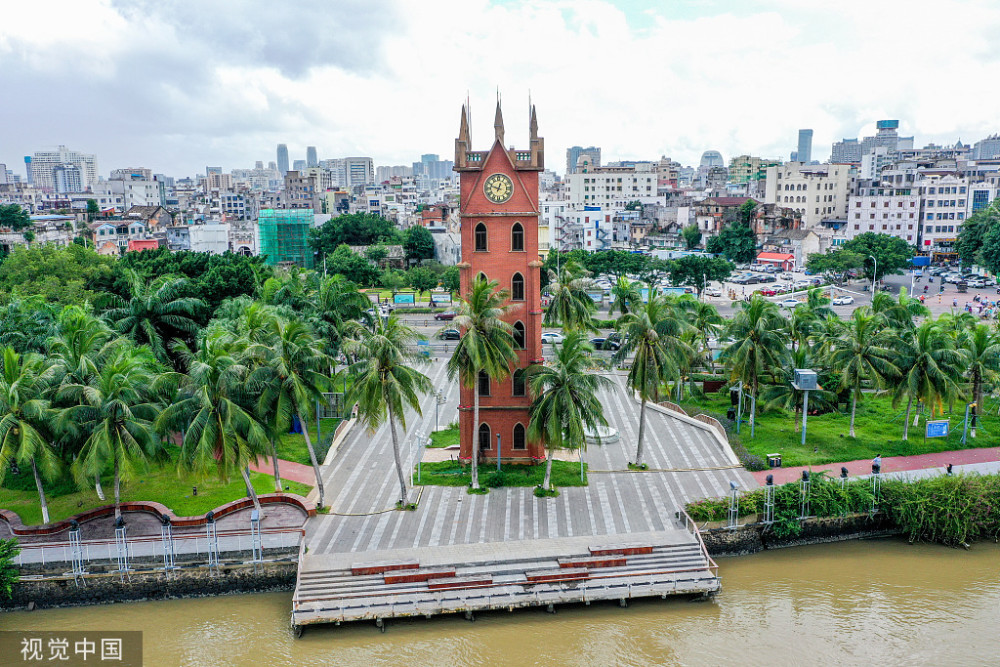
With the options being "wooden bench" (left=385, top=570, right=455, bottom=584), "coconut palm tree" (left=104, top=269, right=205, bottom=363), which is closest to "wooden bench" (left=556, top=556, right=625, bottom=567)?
"wooden bench" (left=385, top=570, right=455, bottom=584)

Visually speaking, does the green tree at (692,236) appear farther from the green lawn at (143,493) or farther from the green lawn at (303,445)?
the green lawn at (143,493)

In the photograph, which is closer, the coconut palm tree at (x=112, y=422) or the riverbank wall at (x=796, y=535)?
the coconut palm tree at (x=112, y=422)


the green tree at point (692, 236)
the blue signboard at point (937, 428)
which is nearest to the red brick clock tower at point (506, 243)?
the blue signboard at point (937, 428)

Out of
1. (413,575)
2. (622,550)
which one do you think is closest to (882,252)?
(622,550)

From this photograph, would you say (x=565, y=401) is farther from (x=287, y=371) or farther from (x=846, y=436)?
(x=846, y=436)

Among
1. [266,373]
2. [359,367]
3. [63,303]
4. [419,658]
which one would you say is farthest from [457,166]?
[63,303]

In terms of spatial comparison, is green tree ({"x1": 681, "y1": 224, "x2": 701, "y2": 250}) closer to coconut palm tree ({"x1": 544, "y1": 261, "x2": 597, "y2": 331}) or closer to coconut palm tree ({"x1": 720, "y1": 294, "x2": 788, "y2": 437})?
coconut palm tree ({"x1": 544, "y1": 261, "x2": 597, "y2": 331})

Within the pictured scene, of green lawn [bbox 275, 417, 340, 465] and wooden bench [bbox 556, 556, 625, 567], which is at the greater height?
green lawn [bbox 275, 417, 340, 465]
